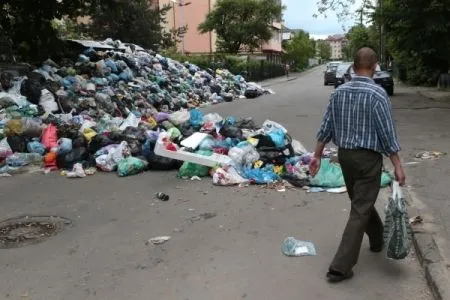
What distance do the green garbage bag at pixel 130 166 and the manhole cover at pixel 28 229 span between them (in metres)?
2.33

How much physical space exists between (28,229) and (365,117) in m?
3.96

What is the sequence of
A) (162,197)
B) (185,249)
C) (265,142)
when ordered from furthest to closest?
(265,142), (162,197), (185,249)

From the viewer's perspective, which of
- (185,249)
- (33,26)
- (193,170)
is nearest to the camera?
(185,249)

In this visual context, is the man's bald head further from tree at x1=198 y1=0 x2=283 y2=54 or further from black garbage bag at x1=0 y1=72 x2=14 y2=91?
tree at x1=198 y1=0 x2=283 y2=54

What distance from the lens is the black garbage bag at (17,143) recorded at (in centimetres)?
1041

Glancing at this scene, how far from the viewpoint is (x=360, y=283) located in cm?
445

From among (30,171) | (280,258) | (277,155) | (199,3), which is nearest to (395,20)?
(277,155)

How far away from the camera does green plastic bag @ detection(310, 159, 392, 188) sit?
7.59 metres

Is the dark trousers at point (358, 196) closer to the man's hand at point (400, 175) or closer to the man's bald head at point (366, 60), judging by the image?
the man's hand at point (400, 175)

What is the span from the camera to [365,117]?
4273 mm

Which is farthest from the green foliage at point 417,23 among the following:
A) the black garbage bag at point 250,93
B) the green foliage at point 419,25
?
the black garbage bag at point 250,93

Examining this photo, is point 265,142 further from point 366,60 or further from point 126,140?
point 366,60

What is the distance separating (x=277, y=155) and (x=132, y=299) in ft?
15.7

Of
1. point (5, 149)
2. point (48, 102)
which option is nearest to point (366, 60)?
point (5, 149)
